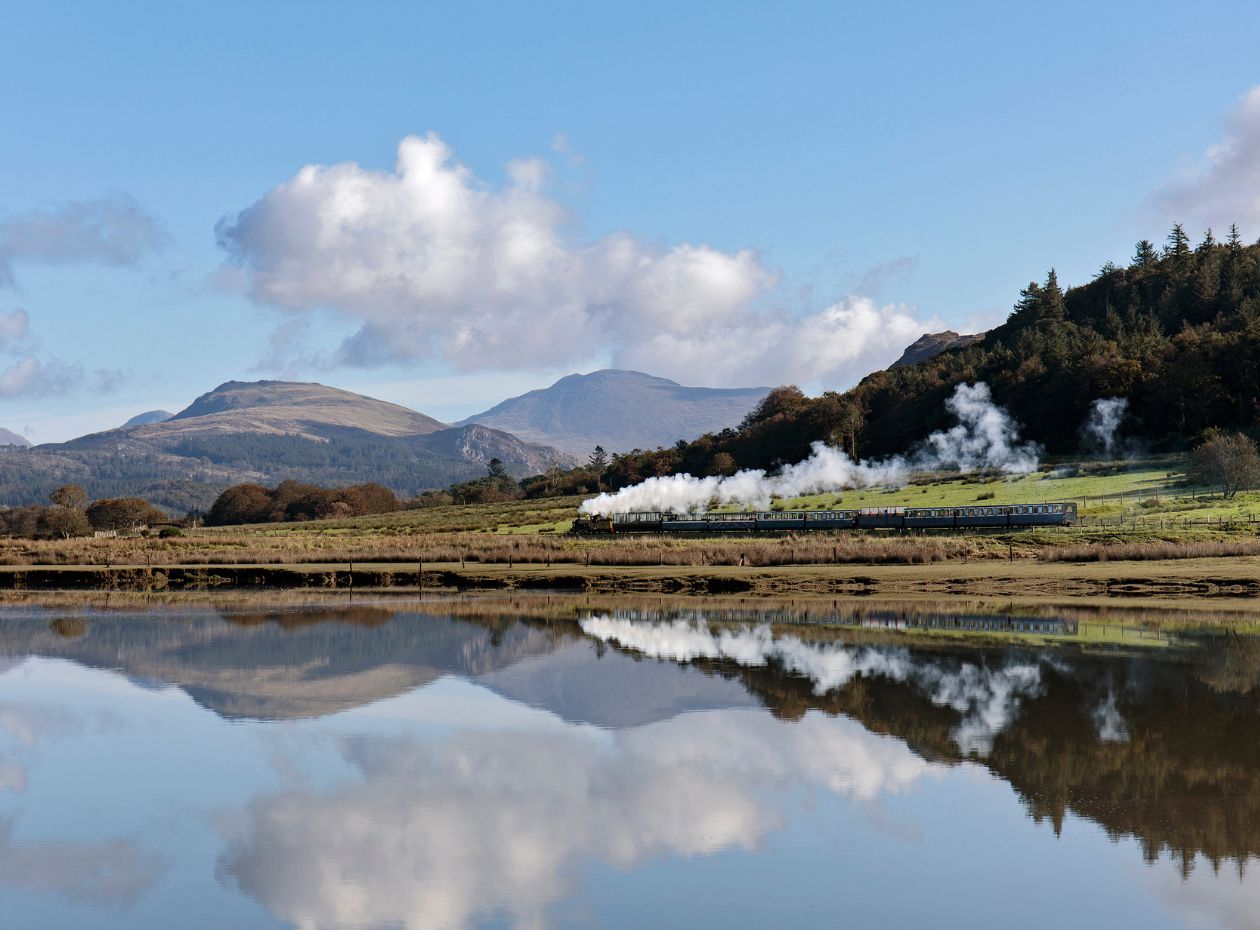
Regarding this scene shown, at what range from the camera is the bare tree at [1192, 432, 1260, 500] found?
68.8 meters

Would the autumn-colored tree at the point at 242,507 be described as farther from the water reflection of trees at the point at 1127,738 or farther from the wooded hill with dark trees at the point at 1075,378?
the water reflection of trees at the point at 1127,738

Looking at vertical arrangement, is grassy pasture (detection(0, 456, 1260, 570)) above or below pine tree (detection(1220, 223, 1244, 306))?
below

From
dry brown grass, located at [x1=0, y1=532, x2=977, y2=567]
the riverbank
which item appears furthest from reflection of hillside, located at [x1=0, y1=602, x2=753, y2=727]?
dry brown grass, located at [x1=0, y1=532, x2=977, y2=567]

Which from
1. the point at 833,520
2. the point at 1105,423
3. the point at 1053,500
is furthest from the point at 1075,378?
the point at 833,520

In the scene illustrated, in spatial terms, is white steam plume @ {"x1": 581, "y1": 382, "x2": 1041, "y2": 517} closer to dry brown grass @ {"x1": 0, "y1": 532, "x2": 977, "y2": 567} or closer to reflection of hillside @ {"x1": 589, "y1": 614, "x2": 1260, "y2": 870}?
dry brown grass @ {"x1": 0, "y1": 532, "x2": 977, "y2": 567}

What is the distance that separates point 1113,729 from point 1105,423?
78.0m

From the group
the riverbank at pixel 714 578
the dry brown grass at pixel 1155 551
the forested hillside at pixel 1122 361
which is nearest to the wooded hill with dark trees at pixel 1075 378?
the forested hillside at pixel 1122 361

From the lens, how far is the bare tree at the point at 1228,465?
68812 millimetres

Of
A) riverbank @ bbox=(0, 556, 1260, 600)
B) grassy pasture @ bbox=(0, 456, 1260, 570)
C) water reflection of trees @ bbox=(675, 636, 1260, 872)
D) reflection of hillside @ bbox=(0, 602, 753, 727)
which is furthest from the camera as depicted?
grassy pasture @ bbox=(0, 456, 1260, 570)

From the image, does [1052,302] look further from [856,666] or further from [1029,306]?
[856,666]

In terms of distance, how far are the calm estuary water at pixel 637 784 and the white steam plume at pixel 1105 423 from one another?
208ft

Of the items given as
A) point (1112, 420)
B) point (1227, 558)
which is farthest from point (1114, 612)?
point (1112, 420)

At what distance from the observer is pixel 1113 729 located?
21391mm

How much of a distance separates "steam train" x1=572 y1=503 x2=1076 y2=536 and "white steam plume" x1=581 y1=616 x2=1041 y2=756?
32222 millimetres
